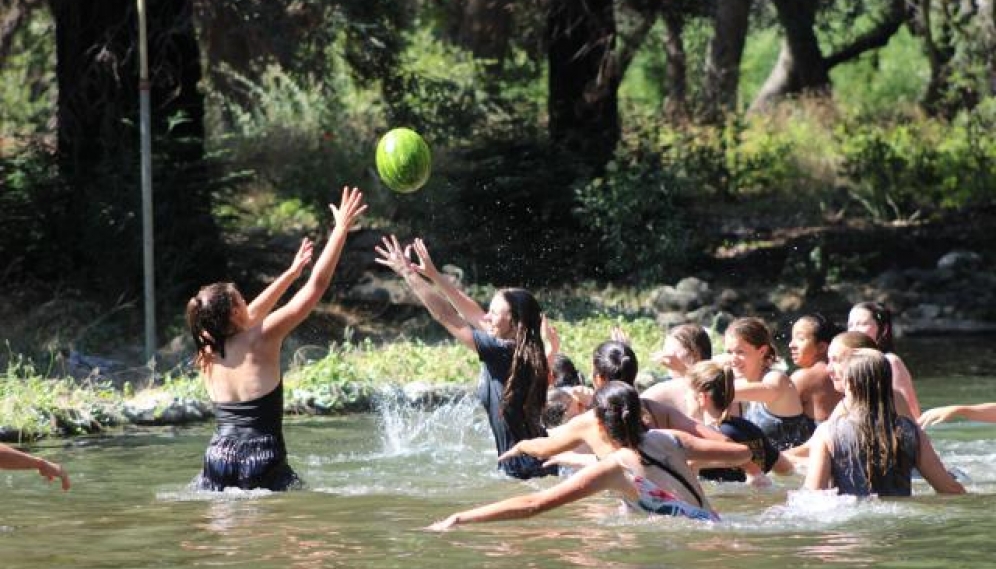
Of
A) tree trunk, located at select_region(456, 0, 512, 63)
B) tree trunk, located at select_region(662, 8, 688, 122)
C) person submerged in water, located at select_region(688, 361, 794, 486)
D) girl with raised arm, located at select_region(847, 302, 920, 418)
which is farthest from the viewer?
tree trunk, located at select_region(662, 8, 688, 122)

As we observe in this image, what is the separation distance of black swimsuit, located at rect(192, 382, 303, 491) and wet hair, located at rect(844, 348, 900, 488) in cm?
306

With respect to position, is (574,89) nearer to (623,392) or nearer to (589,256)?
(589,256)

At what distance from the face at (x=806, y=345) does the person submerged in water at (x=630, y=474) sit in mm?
2285

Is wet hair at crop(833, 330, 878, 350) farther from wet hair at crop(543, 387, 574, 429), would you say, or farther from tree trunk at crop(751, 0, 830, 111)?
tree trunk at crop(751, 0, 830, 111)

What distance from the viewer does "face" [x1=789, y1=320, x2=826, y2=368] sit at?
10.2 meters

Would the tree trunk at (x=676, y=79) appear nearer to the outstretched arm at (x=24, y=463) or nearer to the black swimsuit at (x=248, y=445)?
the black swimsuit at (x=248, y=445)

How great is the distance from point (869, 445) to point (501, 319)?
87.9 inches

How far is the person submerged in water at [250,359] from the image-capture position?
905 centimetres

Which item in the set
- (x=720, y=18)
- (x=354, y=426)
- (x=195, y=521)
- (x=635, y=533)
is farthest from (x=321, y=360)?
(x=720, y=18)

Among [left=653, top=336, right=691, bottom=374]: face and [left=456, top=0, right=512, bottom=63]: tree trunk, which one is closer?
[left=653, top=336, right=691, bottom=374]: face

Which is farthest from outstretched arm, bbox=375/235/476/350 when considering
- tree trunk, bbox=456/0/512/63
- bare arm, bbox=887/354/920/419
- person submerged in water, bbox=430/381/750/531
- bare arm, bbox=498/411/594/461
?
tree trunk, bbox=456/0/512/63

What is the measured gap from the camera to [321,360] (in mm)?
15180

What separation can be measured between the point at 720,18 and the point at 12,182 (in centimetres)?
1078

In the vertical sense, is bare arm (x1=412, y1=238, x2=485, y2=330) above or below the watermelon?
below
